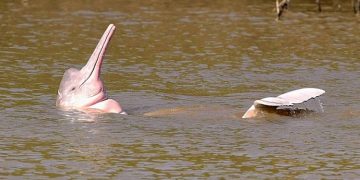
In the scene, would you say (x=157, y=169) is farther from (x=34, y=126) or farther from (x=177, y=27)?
(x=177, y=27)

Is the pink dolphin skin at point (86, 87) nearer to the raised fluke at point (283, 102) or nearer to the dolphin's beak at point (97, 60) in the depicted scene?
the dolphin's beak at point (97, 60)

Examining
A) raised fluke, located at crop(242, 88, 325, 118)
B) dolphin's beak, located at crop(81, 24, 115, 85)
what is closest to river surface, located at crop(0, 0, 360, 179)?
raised fluke, located at crop(242, 88, 325, 118)

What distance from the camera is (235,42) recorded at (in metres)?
22.5

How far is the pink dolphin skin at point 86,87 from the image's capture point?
16141 millimetres

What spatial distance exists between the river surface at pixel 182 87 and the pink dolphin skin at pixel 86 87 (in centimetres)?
28

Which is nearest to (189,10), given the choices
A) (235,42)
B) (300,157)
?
(235,42)

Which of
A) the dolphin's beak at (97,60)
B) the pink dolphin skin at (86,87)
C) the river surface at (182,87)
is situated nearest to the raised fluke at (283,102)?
the river surface at (182,87)

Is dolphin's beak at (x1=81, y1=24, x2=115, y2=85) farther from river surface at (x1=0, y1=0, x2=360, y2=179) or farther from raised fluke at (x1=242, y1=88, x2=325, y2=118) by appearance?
raised fluke at (x1=242, y1=88, x2=325, y2=118)

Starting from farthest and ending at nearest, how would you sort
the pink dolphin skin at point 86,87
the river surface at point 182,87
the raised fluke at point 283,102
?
1. the pink dolphin skin at point 86,87
2. the raised fluke at point 283,102
3. the river surface at point 182,87

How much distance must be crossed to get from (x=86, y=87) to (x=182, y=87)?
2.34 metres

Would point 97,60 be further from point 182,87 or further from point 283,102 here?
point 283,102

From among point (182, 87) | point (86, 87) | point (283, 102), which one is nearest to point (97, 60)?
point (86, 87)

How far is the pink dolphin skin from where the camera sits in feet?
53.0

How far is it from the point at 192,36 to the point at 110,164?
1064 cm
